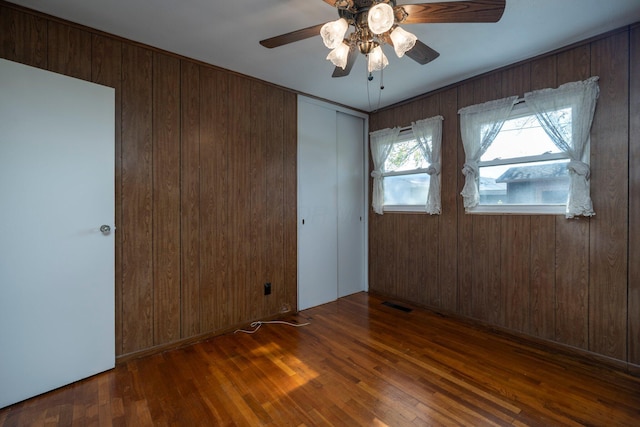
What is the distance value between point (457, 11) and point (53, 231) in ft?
9.03

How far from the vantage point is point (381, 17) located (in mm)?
1249

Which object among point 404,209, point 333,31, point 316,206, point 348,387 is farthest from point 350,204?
point 333,31

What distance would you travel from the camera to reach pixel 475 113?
2.81 meters

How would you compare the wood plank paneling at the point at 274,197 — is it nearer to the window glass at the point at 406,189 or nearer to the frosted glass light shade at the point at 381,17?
the window glass at the point at 406,189

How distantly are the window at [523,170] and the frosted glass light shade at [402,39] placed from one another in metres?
1.78

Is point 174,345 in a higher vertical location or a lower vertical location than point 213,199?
lower

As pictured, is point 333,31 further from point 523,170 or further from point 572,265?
point 572,265

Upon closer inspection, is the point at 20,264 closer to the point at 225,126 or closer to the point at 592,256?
the point at 225,126

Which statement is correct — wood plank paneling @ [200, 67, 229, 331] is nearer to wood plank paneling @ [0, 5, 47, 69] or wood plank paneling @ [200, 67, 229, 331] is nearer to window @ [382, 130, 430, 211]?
wood plank paneling @ [0, 5, 47, 69]

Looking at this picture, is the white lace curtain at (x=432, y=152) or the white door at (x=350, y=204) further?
the white door at (x=350, y=204)

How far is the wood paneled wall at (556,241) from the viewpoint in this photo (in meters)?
2.05

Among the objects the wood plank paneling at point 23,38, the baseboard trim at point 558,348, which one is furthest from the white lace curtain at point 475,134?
the wood plank paneling at point 23,38

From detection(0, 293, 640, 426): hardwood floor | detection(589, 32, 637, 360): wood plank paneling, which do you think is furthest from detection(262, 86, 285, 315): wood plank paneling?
detection(589, 32, 637, 360): wood plank paneling

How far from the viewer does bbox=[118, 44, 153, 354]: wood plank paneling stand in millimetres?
2186
